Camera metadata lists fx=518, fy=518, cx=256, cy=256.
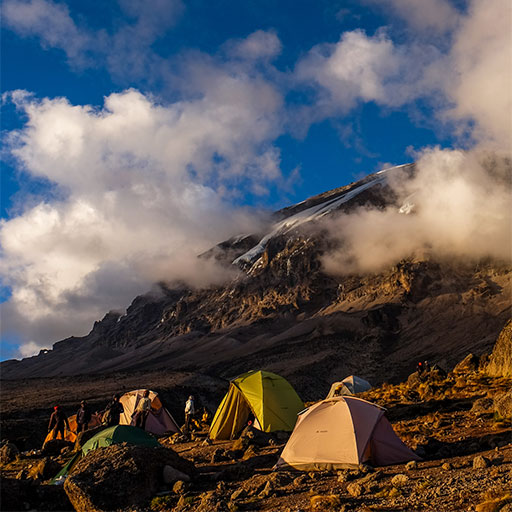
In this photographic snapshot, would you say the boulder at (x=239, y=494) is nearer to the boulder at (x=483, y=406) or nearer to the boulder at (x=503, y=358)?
the boulder at (x=483, y=406)

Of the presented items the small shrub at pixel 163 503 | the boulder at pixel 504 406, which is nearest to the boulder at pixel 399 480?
the small shrub at pixel 163 503

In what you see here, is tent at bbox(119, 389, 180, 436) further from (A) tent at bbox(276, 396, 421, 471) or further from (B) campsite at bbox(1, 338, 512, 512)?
(A) tent at bbox(276, 396, 421, 471)

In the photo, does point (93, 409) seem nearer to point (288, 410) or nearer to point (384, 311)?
point (288, 410)

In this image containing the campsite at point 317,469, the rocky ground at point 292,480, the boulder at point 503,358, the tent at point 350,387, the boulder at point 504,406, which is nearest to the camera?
the rocky ground at point 292,480

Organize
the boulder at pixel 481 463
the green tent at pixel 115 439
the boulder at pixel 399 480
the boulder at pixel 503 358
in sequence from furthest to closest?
the boulder at pixel 503 358 → the green tent at pixel 115 439 → the boulder at pixel 481 463 → the boulder at pixel 399 480

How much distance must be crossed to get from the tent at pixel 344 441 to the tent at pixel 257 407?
A: 6.45 m

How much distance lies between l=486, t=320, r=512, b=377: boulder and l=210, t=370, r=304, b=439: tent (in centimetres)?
901

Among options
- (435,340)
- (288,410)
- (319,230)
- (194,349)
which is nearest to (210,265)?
(319,230)

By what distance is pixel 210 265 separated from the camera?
18050 centimetres

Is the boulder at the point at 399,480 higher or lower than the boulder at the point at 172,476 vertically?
lower

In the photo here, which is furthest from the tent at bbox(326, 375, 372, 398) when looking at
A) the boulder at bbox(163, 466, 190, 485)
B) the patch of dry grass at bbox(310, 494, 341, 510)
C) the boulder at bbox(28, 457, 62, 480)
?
the patch of dry grass at bbox(310, 494, 341, 510)

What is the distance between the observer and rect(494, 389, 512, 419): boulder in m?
14.3

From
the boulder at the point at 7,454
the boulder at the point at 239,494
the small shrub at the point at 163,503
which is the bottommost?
the boulder at the point at 239,494

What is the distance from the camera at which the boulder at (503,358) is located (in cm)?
2185
